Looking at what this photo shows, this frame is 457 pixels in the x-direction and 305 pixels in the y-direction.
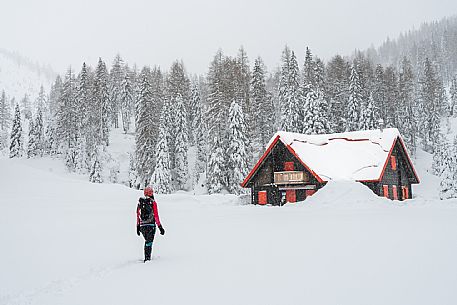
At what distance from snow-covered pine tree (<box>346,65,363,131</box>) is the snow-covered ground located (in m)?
36.0

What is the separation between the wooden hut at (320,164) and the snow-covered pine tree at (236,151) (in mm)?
6568

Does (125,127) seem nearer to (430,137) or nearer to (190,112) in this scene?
(190,112)

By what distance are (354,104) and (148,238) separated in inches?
1734

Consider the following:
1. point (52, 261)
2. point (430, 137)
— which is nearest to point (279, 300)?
point (52, 261)

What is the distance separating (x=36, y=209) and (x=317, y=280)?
49.4 feet

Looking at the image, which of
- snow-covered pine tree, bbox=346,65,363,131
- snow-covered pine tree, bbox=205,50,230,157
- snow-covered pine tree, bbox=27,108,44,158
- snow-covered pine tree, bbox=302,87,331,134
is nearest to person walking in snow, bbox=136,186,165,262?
snow-covered pine tree, bbox=205,50,230,157

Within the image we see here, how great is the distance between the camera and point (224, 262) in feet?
26.1

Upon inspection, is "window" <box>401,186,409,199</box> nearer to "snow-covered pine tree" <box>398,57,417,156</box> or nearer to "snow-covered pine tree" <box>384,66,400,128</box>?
"snow-covered pine tree" <box>398,57,417,156</box>

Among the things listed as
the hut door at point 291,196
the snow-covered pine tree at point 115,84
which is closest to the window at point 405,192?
the hut door at point 291,196

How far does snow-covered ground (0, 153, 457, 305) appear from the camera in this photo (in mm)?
5543

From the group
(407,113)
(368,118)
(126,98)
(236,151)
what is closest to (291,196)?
(236,151)

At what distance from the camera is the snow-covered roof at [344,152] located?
87.8ft

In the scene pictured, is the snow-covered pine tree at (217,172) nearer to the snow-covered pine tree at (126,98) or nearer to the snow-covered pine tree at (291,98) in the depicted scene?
the snow-covered pine tree at (291,98)

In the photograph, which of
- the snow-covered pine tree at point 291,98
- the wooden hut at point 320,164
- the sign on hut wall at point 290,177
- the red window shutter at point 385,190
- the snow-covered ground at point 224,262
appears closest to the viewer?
the snow-covered ground at point 224,262
